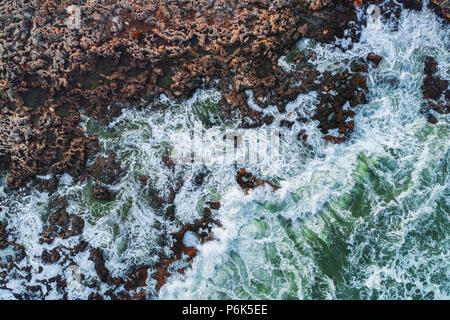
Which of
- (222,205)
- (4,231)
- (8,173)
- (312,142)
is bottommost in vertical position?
(4,231)

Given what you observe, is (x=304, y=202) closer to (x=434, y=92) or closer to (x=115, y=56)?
(x=434, y=92)

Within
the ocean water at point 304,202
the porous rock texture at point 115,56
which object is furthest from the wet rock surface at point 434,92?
the porous rock texture at point 115,56

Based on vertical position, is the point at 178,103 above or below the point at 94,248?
above

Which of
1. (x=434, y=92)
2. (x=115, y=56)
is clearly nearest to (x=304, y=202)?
(x=434, y=92)

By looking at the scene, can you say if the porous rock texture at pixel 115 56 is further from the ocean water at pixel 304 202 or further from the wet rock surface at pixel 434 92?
the wet rock surface at pixel 434 92

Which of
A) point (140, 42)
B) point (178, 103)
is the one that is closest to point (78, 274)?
point (178, 103)

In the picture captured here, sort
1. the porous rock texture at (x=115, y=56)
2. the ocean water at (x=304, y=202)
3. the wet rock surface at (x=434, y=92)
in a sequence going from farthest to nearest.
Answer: the porous rock texture at (x=115, y=56), the wet rock surface at (x=434, y=92), the ocean water at (x=304, y=202)

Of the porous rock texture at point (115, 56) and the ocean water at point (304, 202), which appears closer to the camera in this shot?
the ocean water at point (304, 202)

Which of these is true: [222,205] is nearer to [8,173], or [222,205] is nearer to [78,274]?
[78,274]
